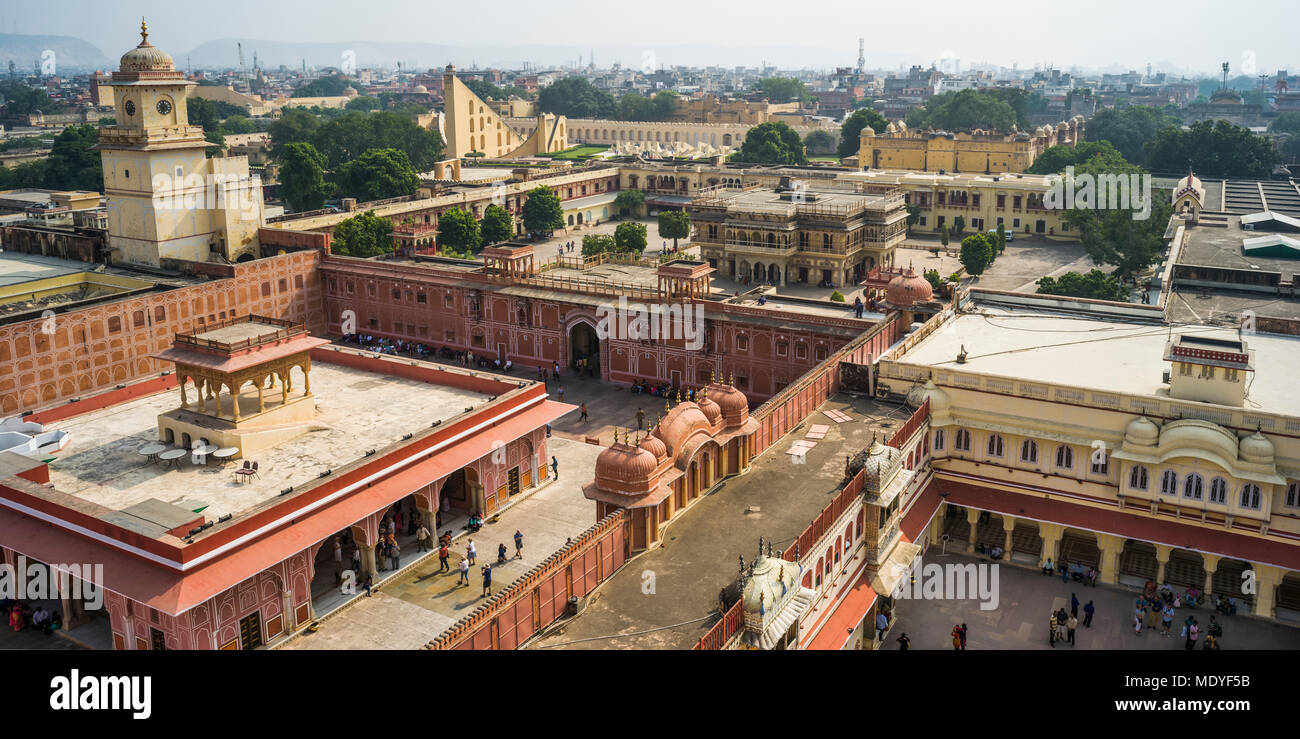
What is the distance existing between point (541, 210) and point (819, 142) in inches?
2707

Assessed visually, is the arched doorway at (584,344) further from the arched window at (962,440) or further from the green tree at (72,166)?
the green tree at (72,166)

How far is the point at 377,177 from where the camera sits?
85.1m

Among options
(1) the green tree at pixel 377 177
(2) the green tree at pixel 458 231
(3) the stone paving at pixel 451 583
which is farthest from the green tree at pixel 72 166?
(3) the stone paving at pixel 451 583

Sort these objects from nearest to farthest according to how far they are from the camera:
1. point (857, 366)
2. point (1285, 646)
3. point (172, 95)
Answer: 1. point (1285, 646)
2. point (857, 366)
3. point (172, 95)

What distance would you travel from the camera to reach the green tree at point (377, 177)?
85250 mm

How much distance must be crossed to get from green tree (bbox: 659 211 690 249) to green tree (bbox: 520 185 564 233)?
9.74m

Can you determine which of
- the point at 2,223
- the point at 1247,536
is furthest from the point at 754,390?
the point at 2,223

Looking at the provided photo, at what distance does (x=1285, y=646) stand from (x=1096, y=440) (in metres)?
7.34

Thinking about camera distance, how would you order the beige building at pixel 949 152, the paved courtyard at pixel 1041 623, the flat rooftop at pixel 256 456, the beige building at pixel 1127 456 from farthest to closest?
the beige building at pixel 949 152 < the beige building at pixel 1127 456 < the flat rooftop at pixel 256 456 < the paved courtyard at pixel 1041 623

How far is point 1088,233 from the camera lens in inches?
2633

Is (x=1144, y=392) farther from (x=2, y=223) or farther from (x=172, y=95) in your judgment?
(x=2, y=223)

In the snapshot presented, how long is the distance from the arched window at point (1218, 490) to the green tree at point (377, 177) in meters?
70.1

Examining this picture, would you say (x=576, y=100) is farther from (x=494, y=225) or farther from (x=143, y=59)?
(x=143, y=59)

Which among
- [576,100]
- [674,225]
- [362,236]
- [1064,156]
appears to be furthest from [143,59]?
[576,100]
